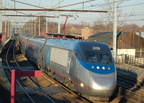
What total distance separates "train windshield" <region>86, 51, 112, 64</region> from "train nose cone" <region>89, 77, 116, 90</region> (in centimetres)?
115

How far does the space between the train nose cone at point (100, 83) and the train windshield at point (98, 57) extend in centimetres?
115

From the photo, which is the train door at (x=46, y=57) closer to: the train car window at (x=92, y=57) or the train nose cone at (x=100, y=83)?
the train car window at (x=92, y=57)

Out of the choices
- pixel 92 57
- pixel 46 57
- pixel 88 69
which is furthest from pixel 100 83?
pixel 46 57

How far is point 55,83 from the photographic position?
1568 cm

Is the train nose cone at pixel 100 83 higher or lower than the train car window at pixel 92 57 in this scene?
lower

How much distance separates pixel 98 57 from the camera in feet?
37.9

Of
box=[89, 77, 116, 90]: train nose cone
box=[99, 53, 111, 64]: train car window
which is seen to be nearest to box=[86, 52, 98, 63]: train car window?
box=[99, 53, 111, 64]: train car window

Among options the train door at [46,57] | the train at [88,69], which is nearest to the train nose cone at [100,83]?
the train at [88,69]

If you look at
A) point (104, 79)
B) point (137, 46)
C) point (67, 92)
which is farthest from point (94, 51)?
point (137, 46)

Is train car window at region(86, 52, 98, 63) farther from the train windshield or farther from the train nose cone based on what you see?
the train nose cone

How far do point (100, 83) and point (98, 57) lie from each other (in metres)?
1.66

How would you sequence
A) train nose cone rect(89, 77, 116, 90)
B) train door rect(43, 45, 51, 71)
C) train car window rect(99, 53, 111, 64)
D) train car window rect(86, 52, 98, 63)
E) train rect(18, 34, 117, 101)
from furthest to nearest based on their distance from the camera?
train door rect(43, 45, 51, 71)
train car window rect(99, 53, 111, 64)
train car window rect(86, 52, 98, 63)
train rect(18, 34, 117, 101)
train nose cone rect(89, 77, 116, 90)

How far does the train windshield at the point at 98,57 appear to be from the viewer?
1136cm

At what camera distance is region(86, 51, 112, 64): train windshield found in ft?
37.3
